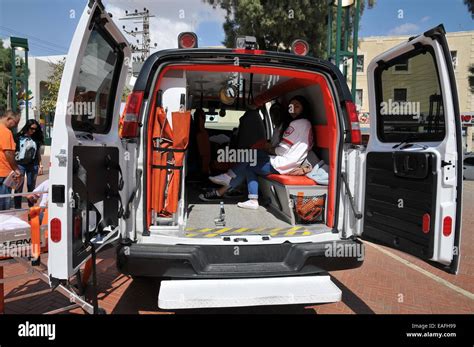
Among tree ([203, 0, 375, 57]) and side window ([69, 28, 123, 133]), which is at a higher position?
tree ([203, 0, 375, 57])

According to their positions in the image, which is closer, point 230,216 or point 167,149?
point 167,149

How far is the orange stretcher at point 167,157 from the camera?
9.82ft

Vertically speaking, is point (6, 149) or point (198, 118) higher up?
Result: point (198, 118)

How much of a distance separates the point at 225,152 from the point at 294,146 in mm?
2173

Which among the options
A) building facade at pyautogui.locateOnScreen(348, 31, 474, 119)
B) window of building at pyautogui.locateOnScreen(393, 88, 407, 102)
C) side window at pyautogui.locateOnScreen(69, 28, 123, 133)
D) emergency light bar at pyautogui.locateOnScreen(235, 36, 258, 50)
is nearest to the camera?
side window at pyautogui.locateOnScreen(69, 28, 123, 133)

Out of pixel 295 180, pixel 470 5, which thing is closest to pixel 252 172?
pixel 295 180

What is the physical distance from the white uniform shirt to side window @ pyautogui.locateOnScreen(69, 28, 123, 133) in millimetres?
1839

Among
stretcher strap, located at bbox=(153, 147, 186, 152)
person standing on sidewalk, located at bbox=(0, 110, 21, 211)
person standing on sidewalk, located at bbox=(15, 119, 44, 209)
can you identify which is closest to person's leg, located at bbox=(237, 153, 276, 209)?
stretcher strap, located at bbox=(153, 147, 186, 152)

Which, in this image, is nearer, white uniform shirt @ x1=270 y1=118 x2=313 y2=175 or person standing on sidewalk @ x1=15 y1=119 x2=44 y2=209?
white uniform shirt @ x1=270 y1=118 x2=313 y2=175

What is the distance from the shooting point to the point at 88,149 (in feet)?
8.41

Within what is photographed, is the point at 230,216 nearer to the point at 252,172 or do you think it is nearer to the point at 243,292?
the point at 252,172

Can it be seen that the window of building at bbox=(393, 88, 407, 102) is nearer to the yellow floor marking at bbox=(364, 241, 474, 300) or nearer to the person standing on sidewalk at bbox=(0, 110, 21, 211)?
the yellow floor marking at bbox=(364, 241, 474, 300)

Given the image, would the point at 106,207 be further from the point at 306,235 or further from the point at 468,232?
the point at 468,232

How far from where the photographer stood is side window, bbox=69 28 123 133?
8.55 feet
